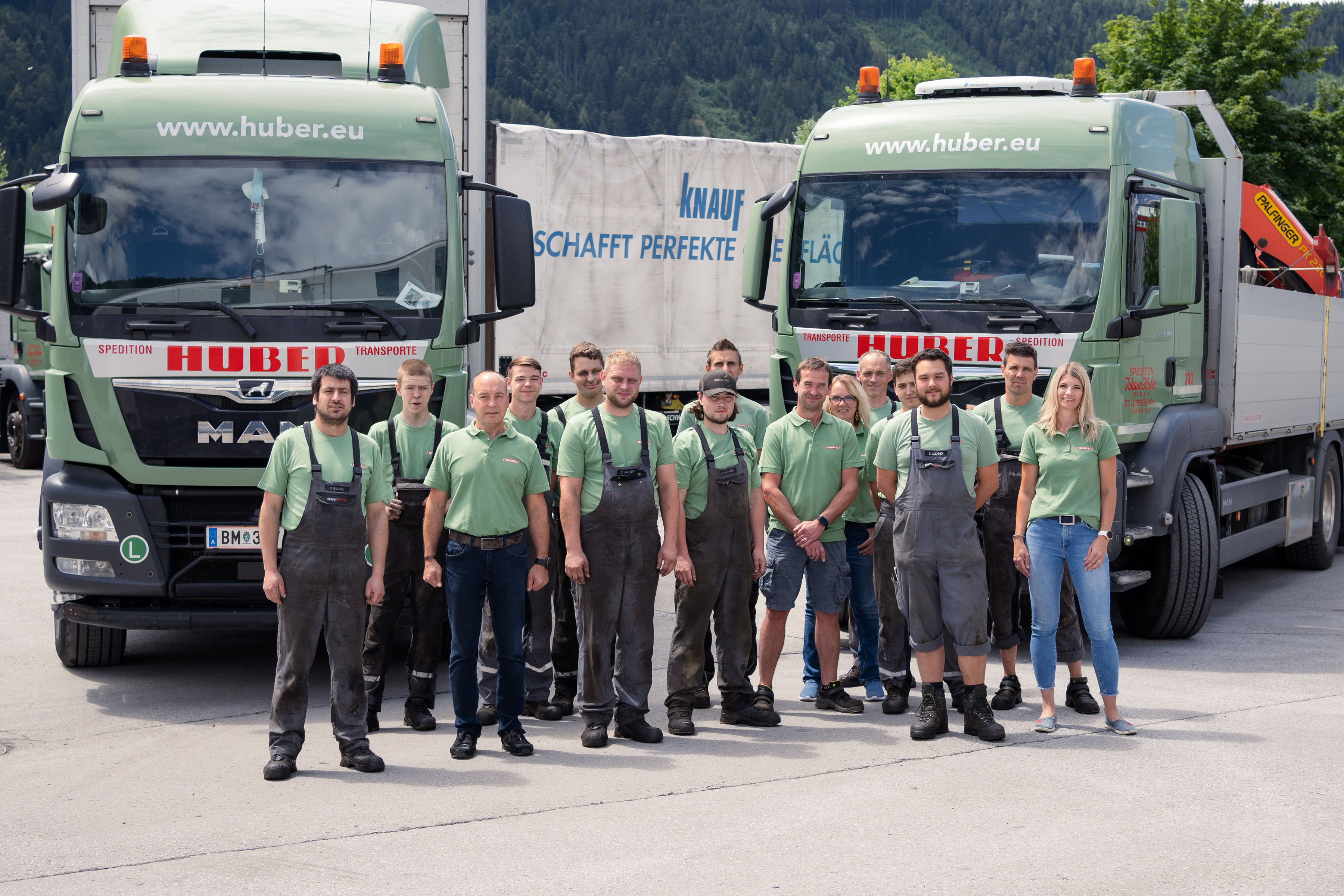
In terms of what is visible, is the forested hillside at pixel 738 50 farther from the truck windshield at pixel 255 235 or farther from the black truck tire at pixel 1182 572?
the truck windshield at pixel 255 235

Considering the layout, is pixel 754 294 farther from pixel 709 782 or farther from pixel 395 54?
Result: pixel 709 782

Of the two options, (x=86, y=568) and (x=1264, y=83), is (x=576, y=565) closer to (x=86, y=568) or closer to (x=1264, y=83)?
(x=86, y=568)

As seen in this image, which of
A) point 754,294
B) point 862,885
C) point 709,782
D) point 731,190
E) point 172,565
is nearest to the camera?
point 862,885

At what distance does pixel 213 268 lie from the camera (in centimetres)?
764

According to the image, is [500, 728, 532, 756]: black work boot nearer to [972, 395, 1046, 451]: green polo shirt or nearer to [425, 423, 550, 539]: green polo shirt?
[425, 423, 550, 539]: green polo shirt

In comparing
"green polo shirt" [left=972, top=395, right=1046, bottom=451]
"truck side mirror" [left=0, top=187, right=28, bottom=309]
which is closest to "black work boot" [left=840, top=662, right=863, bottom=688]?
"green polo shirt" [left=972, top=395, right=1046, bottom=451]

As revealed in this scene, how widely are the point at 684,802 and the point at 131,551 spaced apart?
3.35 meters

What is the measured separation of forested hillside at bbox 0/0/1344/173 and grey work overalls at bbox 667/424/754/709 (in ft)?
321

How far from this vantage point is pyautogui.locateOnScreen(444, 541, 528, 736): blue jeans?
654cm

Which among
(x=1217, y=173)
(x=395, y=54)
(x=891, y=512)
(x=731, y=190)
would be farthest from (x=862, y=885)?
(x=731, y=190)

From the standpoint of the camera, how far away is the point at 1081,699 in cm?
742

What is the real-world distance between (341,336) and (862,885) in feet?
13.8

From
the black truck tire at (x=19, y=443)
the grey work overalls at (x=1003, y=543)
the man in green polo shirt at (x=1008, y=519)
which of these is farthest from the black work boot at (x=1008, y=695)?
the black truck tire at (x=19, y=443)

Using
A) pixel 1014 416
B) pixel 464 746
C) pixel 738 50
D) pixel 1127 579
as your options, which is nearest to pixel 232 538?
pixel 464 746
